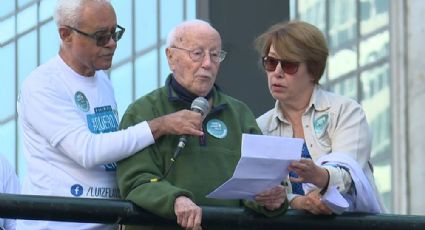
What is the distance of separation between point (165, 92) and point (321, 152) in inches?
28.4

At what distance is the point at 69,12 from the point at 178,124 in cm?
75

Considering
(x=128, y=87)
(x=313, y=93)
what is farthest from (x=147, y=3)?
(x=313, y=93)

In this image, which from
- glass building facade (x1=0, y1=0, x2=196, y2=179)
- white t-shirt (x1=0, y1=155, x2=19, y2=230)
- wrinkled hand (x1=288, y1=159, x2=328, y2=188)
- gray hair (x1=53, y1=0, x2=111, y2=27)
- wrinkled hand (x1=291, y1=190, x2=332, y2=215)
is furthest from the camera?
glass building facade (x1=0, y1=0, x2=196, y2=179)

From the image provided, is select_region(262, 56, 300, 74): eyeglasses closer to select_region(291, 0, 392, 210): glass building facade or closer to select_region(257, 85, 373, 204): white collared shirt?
select_region(257, 85, 373, 204): white collared shirt

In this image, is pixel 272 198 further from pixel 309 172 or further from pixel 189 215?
pixel 189 215

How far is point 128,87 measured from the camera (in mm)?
21312

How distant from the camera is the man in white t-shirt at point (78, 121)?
24.3 ft

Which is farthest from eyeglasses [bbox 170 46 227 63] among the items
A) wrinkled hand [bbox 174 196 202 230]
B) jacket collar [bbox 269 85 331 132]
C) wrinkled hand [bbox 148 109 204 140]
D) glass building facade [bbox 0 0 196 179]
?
glass building facade [bbox 0 0 196 179]

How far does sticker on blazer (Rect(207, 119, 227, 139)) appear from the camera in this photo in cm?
761

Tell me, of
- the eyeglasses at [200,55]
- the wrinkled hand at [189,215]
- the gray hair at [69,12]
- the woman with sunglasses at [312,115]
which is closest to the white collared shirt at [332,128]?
the woman with sunglasses at [312,115]

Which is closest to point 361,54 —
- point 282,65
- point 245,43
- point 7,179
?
point 245,43

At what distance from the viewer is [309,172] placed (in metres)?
7.23

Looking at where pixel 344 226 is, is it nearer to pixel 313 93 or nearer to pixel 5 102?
pixel 313 93

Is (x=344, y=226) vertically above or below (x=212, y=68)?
below
